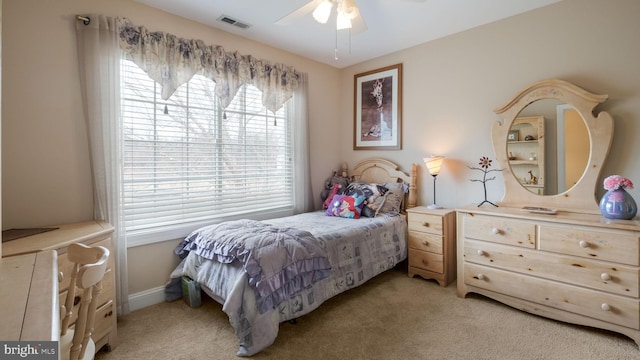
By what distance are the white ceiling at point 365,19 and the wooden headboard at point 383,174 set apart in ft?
4.51

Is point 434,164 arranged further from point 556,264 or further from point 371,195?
point 556,264

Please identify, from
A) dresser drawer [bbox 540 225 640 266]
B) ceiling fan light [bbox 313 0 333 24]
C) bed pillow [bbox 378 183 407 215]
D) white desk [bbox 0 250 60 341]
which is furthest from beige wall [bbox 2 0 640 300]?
ceiling fan light [bbox 313 0 333 24]

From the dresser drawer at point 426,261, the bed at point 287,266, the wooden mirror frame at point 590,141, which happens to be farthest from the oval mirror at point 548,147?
the bed at point 287,266

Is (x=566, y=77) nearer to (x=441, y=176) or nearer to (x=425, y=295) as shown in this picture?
(x=441, y=176)

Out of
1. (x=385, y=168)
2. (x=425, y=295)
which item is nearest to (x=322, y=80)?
(x=385, y=168)

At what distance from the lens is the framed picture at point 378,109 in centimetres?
357

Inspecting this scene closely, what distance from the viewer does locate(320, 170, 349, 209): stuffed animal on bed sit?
3.63 meters

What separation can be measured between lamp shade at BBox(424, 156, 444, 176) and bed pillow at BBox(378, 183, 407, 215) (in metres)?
0.43

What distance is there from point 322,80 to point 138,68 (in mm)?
2206

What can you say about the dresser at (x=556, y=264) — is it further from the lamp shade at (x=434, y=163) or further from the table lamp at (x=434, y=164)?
the lamp shade at (x=434, y=163)

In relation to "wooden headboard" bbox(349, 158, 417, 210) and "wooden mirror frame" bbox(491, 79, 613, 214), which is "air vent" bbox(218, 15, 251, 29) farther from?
"wooden mirror frame" bbox(491, 79, 613, 214)

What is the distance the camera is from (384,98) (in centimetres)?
369

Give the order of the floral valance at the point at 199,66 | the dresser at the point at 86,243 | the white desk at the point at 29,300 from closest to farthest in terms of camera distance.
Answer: the white desk at the point at 29,300
the dresser at the point at 86,243
the floral valance at the point at 199,66

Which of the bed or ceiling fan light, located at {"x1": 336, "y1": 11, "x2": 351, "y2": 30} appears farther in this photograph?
ceiling fan light, located at {"x1": 336, "y1": 11, "x2": 351, "y2": 30}
